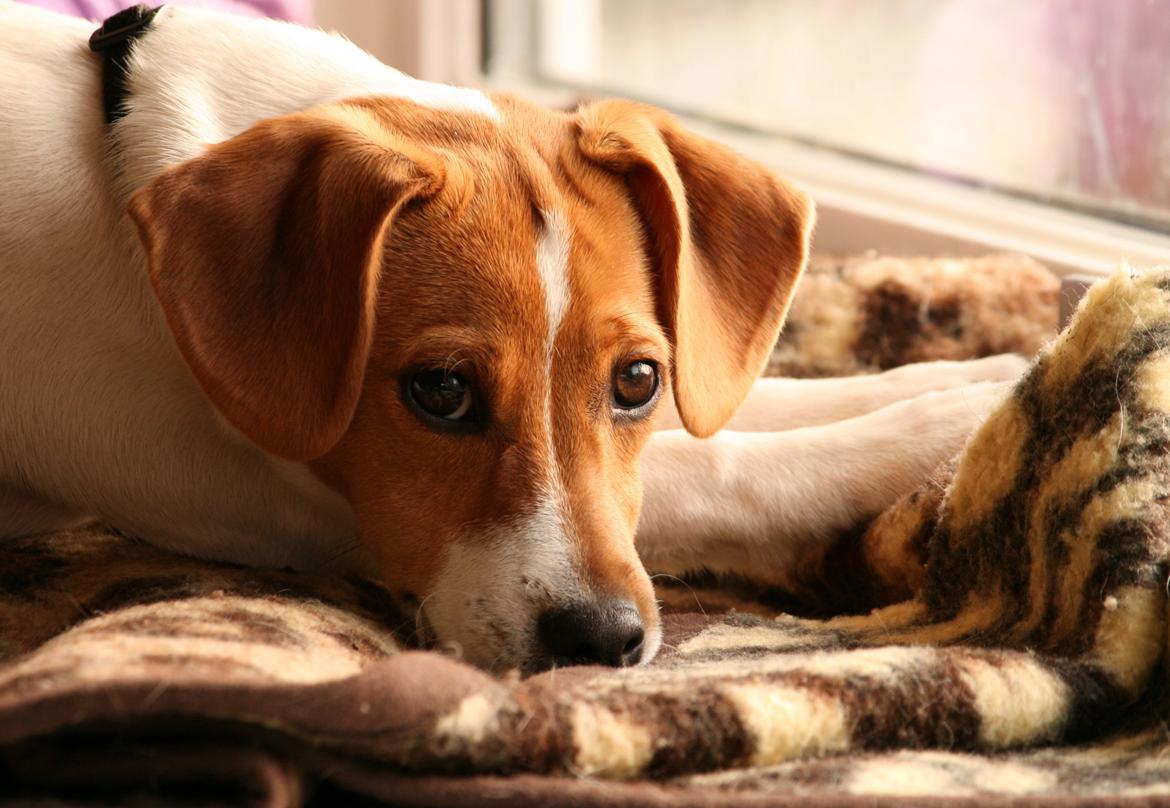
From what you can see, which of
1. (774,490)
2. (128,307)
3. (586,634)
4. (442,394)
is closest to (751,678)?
(586,634)

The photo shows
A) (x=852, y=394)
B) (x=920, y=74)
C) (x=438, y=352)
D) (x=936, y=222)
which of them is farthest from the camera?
(x=920, y=74)

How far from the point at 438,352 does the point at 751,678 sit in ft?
1.83

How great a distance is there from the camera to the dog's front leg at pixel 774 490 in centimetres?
186

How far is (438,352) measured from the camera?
5.02 ft

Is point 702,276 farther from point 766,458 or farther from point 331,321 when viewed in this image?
point 331,321

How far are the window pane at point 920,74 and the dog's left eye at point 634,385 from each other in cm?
157

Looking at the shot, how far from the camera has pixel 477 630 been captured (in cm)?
146

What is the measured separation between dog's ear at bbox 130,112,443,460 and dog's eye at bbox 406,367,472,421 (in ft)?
0.25

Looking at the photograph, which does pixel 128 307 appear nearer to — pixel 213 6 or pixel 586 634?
pixel 586 634

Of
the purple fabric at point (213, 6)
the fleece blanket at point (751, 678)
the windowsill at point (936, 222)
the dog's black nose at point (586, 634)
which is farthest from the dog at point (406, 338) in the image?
the windowsill at point (936, 222)

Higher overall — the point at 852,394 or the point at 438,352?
the point at 438,352

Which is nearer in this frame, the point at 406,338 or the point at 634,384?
the point at 406,338

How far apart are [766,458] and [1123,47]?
151 centimetres

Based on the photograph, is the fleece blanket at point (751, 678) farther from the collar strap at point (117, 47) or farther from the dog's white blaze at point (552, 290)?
the collar strap at point (117, 47)
